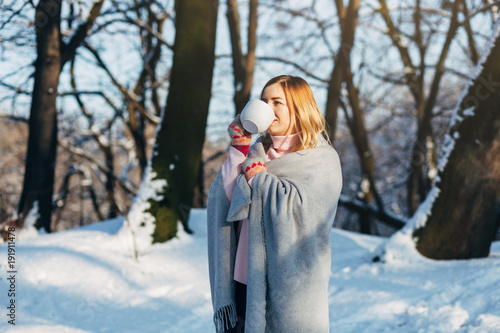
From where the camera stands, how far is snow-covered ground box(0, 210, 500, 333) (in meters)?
3.55

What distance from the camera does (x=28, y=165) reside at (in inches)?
247

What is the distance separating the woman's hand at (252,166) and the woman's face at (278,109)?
0.19 m

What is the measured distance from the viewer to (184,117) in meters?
5.52

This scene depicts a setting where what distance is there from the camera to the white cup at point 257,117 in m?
1.91

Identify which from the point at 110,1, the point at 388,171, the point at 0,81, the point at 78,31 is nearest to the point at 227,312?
the point at 78,31

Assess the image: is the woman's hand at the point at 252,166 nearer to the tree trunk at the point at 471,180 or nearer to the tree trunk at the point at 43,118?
the tree trunk at the point at 471,180

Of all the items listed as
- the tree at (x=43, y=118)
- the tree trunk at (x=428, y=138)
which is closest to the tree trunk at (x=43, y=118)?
the tree at (x=43, y=118)

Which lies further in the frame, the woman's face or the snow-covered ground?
the snow-covered ground

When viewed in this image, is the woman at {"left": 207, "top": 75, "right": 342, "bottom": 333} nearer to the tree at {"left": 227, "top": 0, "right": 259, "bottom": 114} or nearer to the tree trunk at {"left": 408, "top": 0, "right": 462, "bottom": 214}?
the tree at {"left": 227, "top": 0, "right": 259, "bottom": 114}

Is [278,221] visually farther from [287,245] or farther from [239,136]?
[239,136]

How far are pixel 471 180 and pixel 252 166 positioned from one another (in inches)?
129

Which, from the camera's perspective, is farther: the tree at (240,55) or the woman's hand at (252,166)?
the tree at (240,55)

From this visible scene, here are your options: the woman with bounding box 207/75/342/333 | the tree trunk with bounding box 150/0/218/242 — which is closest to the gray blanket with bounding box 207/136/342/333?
the woman with bounding box 207/75/342/333

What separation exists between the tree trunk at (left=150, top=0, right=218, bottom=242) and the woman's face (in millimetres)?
3494
